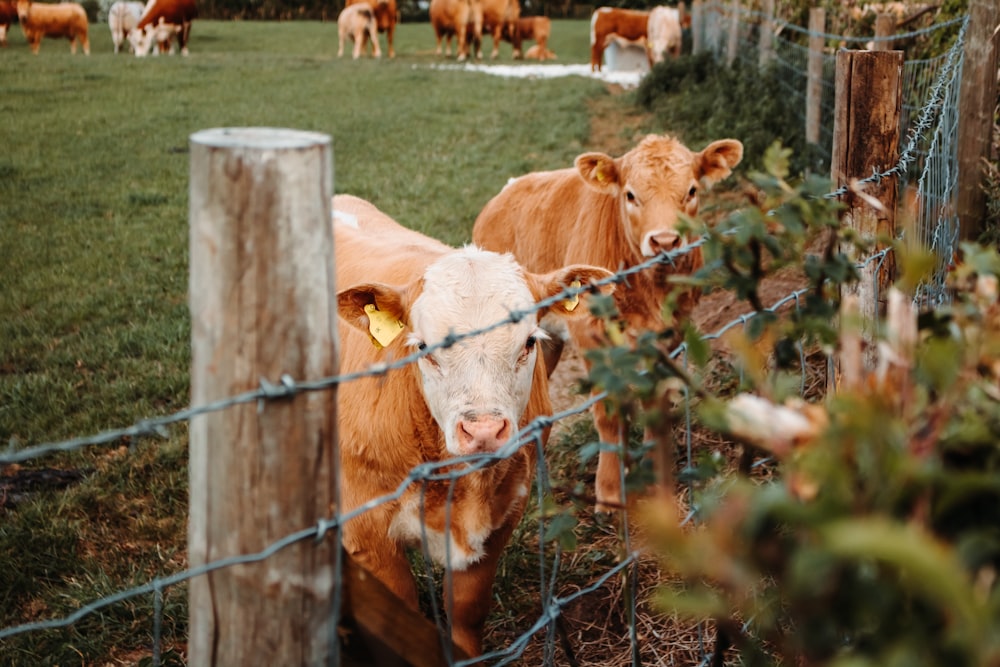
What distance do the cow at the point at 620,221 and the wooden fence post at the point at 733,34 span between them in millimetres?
8854

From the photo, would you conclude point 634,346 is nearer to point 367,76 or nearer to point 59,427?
point 59,427

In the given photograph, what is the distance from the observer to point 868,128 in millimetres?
2996

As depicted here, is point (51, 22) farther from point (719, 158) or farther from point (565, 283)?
point (565, 283)

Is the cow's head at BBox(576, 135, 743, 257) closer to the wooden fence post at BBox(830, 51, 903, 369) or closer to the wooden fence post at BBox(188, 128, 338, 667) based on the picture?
the wooden fence post at BBox(830, 51, 903, 369)

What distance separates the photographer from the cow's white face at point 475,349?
2488mm

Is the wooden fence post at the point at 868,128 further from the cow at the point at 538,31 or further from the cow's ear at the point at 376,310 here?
the cow at the point at 538,31

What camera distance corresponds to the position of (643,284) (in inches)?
179

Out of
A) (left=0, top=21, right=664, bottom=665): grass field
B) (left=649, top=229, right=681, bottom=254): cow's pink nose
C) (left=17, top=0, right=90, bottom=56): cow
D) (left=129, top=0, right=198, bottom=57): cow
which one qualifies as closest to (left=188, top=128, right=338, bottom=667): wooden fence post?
(left=0, top=21, right=664, bottom=665): grass field

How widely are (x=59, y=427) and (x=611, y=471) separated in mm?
2703

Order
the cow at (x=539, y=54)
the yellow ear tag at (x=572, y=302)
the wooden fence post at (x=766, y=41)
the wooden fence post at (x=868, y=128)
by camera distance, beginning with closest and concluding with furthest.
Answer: the wooden fence post at (x=868, y=128) < the yellow ear tag at (x=572, y=302) < the wooden fence post at (x=766, y=41) < the cow at (x=539, y=54)

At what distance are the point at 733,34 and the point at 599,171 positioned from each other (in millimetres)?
9823

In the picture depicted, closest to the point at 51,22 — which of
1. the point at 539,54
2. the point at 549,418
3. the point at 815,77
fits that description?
the point at 539,54

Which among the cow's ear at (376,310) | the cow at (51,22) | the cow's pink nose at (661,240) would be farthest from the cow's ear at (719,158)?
the cow at (51,22)

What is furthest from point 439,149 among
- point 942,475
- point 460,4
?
point 460,4
